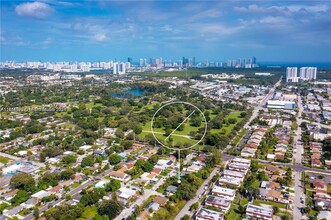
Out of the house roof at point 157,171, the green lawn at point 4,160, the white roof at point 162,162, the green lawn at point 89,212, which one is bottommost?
the green lawn at point 89,212

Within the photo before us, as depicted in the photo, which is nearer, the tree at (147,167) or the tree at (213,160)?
the tree at (147,167)

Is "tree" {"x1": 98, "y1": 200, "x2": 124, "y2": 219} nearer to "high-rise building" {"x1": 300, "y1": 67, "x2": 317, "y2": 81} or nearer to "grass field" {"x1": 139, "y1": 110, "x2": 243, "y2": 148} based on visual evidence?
"grass field" {"x1": 139, "y1": 110, "x2": 243, "y2": 148}


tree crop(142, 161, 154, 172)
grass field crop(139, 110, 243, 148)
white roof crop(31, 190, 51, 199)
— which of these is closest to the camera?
white roof crop(31, 190, 51, 199)

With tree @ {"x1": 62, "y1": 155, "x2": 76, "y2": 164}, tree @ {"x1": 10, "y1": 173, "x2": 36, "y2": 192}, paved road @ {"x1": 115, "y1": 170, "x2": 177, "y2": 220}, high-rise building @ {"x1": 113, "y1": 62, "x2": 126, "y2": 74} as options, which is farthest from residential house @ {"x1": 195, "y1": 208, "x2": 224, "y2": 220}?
high-rise building @ {"x1": 113, "y1": 62, "x2": 126, "y2": 74}

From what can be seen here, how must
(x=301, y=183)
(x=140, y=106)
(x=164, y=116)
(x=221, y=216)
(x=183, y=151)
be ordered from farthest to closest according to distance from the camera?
(x=140, y=106), (x=164, y=116), (x=183, y=151), (x=301, y=183), (x=221, y=216)

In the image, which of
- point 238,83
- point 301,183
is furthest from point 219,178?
point 238,83

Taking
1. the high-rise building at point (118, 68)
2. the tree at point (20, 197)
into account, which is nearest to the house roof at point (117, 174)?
the tree at point (20, 197)

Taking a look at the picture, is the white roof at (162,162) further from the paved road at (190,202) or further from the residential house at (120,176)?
the paved road at (190,202)

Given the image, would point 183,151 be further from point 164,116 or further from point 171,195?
point 164,116
